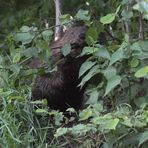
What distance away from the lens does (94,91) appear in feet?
11.4

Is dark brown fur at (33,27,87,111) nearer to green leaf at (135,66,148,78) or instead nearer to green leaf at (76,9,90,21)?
green leaf at (76,9,90,21)

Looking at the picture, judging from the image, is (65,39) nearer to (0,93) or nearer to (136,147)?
(0,93)

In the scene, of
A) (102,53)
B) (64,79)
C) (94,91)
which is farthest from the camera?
(64,79)

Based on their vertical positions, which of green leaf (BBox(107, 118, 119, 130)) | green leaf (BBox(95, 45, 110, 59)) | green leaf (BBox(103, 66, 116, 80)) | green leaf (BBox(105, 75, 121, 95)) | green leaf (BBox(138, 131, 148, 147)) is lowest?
green leaf (BBox(138, 131, 148, 147))

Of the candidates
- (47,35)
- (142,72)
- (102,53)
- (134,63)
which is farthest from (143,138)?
(47,35)

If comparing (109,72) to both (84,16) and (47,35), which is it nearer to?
(84,16)

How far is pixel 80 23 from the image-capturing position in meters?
3.89

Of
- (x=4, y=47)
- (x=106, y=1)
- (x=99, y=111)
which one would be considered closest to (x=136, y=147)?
(x=99, y=111)

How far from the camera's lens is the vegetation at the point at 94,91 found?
3037mm

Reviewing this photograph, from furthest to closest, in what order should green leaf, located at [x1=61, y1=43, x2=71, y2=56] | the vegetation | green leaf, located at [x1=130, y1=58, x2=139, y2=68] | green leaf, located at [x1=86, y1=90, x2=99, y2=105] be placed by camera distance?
green leaf, located at [x1=61, y1=43, x2=71, y2=56]
green leaf, located at [x1=86, y1=90, x2=99, y2=105]
green leaf, located at [x1=130, y1=58, x2=139, y2=68]
the vegetation

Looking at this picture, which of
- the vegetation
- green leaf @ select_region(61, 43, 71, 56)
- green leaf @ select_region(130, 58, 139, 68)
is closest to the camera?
the vegetation

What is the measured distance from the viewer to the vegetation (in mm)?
3037

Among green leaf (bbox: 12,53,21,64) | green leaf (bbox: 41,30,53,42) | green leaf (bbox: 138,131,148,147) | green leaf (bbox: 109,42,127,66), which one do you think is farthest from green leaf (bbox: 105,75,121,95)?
green leaf (bbox: 12,53,21,64)

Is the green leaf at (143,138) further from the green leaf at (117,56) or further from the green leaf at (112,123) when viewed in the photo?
the green leaf at (117,56)
